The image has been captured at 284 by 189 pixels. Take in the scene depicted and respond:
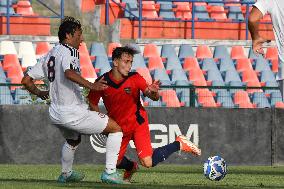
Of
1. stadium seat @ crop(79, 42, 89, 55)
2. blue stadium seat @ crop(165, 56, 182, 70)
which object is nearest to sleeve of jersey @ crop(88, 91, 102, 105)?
A: stadium seat @ crop(79, 42, 89, 55)

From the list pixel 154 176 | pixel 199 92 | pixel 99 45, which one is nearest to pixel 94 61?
pixel 99 45

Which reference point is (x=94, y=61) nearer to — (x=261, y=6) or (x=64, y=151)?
(x=64, y=151)

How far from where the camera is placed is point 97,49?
2588 cm

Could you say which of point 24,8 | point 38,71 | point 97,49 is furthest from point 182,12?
point 38,71

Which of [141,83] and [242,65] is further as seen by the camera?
[242,65]

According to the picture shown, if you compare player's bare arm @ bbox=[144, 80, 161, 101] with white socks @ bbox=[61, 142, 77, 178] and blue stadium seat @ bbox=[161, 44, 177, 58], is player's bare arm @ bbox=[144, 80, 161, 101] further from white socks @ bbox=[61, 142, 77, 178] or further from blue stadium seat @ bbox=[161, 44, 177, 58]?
blue stadium seat @ bbox=[161, 44, 177, 58]

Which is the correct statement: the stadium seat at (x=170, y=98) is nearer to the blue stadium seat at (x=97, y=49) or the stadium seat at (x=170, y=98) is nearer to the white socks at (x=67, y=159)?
the blue stadium seat at (x=97, y=49)

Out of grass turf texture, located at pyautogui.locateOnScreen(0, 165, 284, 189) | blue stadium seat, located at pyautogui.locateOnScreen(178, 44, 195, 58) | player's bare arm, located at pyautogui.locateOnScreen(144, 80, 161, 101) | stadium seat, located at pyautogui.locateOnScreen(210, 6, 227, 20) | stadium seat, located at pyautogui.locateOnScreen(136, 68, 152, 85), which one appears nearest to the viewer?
player's bare arm, located at pyautogui.locateOnScreen(144, 80, 161, 101)

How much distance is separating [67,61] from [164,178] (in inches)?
121

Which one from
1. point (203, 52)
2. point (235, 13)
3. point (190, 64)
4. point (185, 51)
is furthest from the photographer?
point (235, 13)

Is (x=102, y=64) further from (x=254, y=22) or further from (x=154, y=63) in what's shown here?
(x=254, y=22)

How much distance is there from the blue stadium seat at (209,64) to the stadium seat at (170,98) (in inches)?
228

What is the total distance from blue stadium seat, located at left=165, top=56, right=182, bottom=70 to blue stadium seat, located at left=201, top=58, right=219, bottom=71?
30.8 inches

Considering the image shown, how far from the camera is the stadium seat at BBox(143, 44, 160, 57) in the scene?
26.5m
